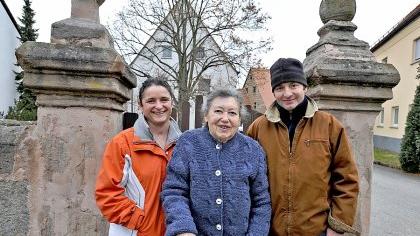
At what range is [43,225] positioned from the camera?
2516mm

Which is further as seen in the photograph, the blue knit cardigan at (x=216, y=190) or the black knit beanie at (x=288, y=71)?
the black knit beanie at (x=288, y=71)

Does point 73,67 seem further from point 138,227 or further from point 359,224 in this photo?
point 359,224

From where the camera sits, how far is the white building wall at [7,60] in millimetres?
20891

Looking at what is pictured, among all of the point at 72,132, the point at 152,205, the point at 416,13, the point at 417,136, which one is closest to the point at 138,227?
the point at 152,205

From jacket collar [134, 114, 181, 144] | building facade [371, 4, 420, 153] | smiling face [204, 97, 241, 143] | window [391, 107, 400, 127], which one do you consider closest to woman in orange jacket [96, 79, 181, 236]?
jacket collar [134, 114, 181, 144]

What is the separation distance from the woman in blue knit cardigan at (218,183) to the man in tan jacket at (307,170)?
0.11 meters

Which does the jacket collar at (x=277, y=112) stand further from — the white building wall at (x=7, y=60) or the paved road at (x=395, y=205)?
the white building wall at (x=7, y=60)

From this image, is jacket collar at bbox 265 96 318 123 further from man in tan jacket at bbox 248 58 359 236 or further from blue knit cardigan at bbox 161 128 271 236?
blue knit cardigan at bbox 161 128 271 236

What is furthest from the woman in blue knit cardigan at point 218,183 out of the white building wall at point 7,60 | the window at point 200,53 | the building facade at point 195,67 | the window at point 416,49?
the white building wall at point 7,60

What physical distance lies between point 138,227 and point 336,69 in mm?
1729

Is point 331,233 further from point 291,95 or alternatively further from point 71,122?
point 71,122

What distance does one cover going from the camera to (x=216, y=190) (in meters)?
1.93

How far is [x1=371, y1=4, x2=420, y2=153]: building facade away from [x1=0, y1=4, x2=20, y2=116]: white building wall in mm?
21547

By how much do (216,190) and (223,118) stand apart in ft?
1.32
